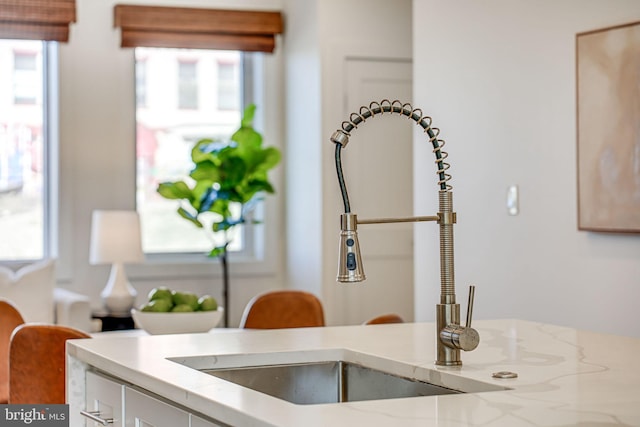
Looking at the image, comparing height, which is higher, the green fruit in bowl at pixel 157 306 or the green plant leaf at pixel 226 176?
the green plant leaf at pixel 226 176

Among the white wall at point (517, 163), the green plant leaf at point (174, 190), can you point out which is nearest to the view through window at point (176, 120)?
the green plant leaf at point (174, 190)

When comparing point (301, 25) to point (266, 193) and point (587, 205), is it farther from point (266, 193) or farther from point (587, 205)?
point (587, 205)

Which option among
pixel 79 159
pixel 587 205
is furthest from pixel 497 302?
pixel 79 159

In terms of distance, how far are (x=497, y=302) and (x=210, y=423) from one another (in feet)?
9.23

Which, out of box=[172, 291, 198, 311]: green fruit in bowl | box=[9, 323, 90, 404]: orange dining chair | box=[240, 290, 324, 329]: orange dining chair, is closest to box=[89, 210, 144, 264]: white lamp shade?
box=[240, 290, 324, 329]: orange dining chair

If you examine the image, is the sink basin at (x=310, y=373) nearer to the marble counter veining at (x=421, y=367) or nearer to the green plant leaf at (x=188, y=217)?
the marble counter veining at (x=421, y=367)

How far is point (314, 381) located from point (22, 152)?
4394 millimetres

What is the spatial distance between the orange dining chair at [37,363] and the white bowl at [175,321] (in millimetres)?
415

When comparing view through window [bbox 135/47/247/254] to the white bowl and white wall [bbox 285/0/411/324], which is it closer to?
white wall [bbox 285/0/411/324]

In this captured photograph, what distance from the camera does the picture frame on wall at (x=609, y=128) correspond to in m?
3.38

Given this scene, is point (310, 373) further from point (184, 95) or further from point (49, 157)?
point (184, 95)

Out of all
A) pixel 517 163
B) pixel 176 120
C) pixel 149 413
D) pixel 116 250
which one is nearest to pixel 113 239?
pixel 116 250

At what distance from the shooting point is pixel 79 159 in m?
5.96

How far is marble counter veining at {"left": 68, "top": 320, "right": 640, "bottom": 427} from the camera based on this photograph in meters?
1.34
